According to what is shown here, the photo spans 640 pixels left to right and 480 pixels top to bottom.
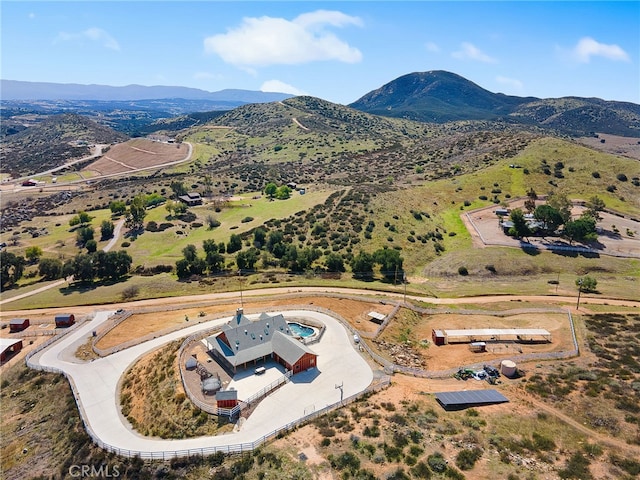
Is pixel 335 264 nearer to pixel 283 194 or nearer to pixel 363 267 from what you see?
pixel 363 267

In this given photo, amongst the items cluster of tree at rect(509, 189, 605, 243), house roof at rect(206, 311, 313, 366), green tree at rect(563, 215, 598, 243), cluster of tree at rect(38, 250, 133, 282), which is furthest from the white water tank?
cluster of tree at rect(38, 250, 133, 282)

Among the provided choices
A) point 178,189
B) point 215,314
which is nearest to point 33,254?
point 178,189

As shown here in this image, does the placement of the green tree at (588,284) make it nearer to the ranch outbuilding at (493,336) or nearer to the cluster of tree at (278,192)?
the ranch outbuilding at (493,336)

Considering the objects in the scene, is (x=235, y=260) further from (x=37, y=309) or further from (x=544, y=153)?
(x=544, y=153)

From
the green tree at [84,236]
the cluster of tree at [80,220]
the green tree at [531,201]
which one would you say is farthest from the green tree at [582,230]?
the cluster of tree at [80,220]

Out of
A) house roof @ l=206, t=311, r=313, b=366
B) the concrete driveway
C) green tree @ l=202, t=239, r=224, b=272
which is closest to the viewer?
the concrete driveway

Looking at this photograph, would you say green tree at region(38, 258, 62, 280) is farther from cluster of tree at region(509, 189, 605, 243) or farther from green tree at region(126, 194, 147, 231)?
cluster of tree at region(509, 189, 605, 243)

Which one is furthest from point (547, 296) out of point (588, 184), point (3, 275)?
point (3, 275)
